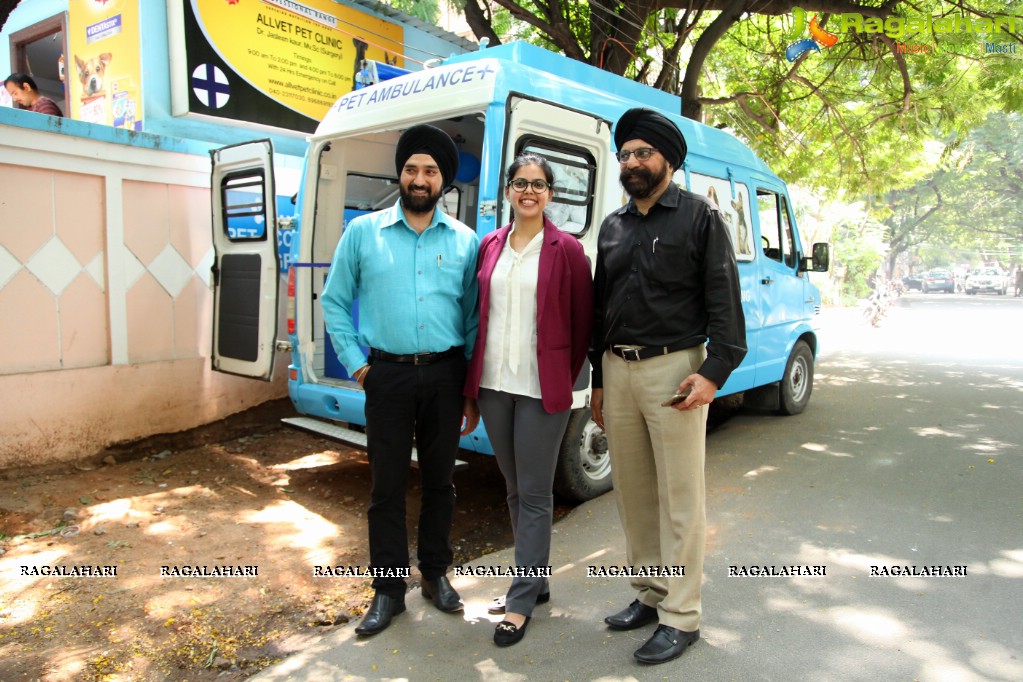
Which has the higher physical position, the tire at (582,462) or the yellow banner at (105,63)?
the yellow banner at (105,63)

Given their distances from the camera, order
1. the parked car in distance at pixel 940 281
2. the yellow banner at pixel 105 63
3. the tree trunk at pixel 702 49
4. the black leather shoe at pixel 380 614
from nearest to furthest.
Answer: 1. the black leather shoe at pixel 380 614
2. the yellow banner at pixel 105 63
3. the tree trunk at pixel 702 49
4. the parked car in distance at pixel 940 281

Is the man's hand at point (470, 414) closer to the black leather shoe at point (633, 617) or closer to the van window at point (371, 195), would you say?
the black leather shoe at point (633, 617)

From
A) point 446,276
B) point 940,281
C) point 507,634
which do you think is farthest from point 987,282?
point 507,634

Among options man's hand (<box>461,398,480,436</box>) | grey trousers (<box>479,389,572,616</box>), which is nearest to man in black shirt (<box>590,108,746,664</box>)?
grey trousers (<box>479,389,572,616</box>)

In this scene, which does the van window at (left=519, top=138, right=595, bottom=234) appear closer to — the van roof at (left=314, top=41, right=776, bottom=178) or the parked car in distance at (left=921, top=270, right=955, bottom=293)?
the van roof at (left=314, top=41, right=776, bottom=178)

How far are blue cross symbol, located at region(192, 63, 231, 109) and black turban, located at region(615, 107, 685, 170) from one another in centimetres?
545

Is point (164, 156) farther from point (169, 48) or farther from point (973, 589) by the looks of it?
point (973, 589)

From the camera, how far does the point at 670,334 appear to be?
9.57ft

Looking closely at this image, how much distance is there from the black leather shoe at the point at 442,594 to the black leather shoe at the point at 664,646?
830 millimetres

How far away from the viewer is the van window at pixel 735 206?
573 centimetres

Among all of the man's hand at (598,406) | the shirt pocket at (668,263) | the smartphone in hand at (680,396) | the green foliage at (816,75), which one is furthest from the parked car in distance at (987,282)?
the smartphone in hand at (680,396)

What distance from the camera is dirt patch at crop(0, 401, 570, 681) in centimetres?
312

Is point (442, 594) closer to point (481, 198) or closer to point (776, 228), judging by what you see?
point (481, 198)

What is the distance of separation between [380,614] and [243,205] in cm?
355
